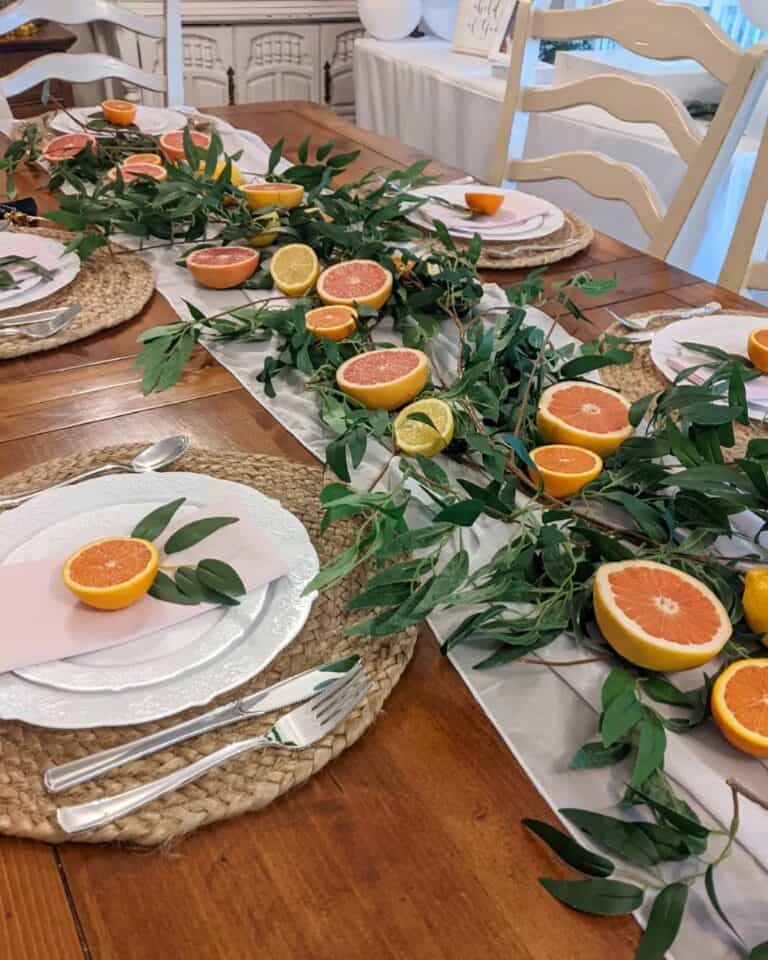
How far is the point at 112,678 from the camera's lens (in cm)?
45

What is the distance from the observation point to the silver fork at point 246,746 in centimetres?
40

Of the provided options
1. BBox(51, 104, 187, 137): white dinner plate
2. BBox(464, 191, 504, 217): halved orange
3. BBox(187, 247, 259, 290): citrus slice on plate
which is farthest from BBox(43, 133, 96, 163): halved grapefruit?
BBox(464, 191, 504, 217): halved orange

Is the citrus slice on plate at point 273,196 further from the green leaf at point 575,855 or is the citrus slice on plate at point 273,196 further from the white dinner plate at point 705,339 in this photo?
the green leaf at point 575,855

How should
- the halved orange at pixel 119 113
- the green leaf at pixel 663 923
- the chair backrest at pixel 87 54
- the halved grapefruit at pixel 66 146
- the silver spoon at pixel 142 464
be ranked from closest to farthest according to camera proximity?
1. the green leaf at pixel 663 923
2. the silver spoon at pixel 142 464
3. the halved grapefruit at pixel 66 146
4. the halved orange at pixel 119 113
5. the chair backrest at pixel 87 54

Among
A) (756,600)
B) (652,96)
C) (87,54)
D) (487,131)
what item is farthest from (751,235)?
(487,131)

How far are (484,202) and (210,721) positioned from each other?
0.91m

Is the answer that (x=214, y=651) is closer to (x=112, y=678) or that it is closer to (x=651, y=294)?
(x=112, y=678)

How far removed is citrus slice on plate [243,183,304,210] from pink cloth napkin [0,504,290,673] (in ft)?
2.20

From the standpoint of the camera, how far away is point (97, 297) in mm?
942

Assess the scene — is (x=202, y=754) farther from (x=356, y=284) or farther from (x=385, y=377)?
(x=356, y=284)

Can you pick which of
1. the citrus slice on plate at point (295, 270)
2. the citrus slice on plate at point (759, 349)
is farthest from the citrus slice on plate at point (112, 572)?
the citrus slice on plate at point (759, 349)

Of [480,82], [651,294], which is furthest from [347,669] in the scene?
[480,82]

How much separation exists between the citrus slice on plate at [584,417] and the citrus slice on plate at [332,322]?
216 millimetres

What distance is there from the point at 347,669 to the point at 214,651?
0.08 meters
